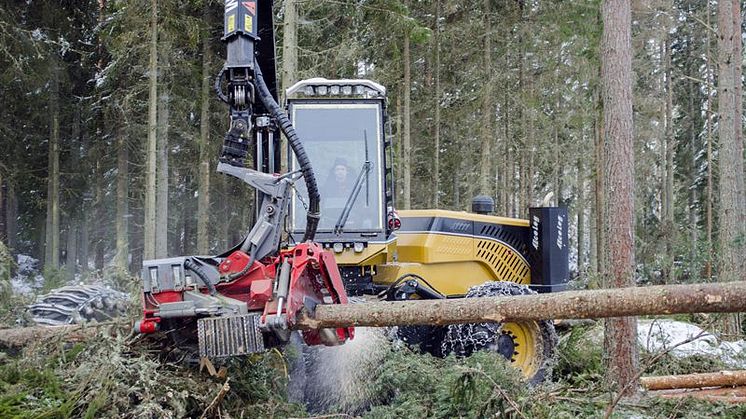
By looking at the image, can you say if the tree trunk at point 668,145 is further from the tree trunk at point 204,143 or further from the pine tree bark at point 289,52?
the pine tree bark at point 289,52

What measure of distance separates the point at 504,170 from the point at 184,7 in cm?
1243

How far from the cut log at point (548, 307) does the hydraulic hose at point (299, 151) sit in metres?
1.00

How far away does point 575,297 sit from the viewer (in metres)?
3.81

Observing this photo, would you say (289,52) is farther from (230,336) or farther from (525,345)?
(230,336)

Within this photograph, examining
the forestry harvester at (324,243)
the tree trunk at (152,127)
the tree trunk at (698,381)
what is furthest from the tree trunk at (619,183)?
the tree trunk at (152,127)

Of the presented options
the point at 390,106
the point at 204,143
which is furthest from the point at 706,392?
the point at 390,106

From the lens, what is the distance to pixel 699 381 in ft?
19.0

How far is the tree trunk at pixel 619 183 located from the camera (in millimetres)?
6129

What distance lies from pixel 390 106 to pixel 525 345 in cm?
1296

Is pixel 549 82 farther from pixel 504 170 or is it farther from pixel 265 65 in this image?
pixel 265 65

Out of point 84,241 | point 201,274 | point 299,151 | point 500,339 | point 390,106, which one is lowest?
point 500,339

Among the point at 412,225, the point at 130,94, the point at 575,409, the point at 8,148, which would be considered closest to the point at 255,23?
the point at 412,225

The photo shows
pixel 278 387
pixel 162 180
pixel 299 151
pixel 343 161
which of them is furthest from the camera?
pixel 162 180

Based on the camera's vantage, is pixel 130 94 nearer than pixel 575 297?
No
